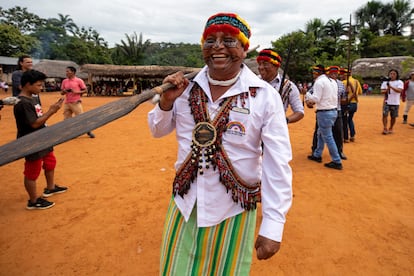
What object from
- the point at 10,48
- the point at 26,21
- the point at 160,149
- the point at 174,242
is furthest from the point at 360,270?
the point at 26,21

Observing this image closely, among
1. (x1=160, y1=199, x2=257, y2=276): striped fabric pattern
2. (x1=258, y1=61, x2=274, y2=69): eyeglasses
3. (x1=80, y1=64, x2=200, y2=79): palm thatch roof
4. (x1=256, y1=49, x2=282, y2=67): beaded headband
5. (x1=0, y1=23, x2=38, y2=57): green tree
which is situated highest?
(x1=0, y1=23, x2=38, y2=57): green tree

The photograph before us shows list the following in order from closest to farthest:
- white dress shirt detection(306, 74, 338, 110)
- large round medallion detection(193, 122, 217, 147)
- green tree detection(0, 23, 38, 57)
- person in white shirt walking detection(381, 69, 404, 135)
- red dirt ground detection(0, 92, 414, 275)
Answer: large round medallion detection(193, 122, 217, 147) < red dirt ground detection(0, 92, 414, 275) < white dress shirt detection(306, 74, 338, 110) < person in white shirt walking detection(381, 69, 404, 135) < green tree detection(0, 23, 38, 57)

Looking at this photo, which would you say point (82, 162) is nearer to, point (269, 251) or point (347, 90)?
point (269, 251)

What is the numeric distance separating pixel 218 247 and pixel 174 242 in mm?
248

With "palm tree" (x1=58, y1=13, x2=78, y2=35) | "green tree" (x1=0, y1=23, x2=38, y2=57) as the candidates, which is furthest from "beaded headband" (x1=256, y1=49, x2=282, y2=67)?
"palm tree" (x1=58, y1=13, x2=78, y2=35)

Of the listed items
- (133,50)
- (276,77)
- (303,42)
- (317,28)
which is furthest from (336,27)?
(276,77)

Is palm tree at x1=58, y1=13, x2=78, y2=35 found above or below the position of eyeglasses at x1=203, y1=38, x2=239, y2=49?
above

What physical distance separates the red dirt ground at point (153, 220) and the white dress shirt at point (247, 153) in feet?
4.13

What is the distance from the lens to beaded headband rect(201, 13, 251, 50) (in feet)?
4.60

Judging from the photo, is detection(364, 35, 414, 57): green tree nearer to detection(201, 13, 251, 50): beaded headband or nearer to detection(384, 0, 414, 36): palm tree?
detection(384, 0, 414, 36): palm tree

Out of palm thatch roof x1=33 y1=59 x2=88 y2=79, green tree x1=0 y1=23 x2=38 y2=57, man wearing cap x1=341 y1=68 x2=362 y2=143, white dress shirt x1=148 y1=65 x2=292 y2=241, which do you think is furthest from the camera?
green tree x1=0 y1=23 x2=38 y2=57

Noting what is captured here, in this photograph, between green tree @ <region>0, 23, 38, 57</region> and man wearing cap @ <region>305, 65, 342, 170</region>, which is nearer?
man wearing cap @ <region>305, 65, 342, 170</region>

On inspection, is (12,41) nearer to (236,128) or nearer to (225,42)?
(225,42)

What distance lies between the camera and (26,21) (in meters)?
43.8
